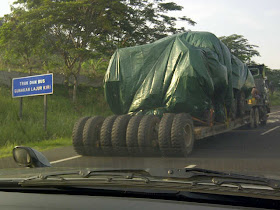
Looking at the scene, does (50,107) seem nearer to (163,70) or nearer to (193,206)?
(163,70)

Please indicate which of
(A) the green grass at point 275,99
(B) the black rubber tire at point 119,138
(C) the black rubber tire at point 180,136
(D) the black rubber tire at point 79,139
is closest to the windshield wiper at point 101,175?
(C) the black rubber tire at point 180,136

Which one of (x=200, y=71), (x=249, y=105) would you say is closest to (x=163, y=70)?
(x=200, y=71)

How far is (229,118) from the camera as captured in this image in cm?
1134

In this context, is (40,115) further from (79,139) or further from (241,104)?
(241,104)

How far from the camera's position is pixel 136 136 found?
826 cm

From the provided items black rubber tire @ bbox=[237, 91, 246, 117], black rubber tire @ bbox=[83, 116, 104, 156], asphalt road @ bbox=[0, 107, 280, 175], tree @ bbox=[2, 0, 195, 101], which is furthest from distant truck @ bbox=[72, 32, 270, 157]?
tree @ bbox=[2, 0, 195, 101]

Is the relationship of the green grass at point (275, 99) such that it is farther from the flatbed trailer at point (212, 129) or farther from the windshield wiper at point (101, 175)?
the windshield wiper at point (101, 175)

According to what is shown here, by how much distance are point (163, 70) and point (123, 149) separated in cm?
238

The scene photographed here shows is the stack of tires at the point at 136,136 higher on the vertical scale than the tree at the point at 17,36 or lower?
lower

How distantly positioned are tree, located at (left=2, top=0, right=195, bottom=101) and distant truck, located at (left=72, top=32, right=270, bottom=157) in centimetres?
1198

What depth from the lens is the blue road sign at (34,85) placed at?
1336 cm

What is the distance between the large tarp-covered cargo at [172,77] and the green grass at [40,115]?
243 cm

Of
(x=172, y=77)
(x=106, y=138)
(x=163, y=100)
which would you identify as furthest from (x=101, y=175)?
(x=163, y=100)

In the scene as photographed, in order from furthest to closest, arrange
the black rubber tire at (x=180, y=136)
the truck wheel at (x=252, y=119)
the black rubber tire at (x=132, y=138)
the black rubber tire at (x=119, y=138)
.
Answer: the truck wheel at (x=252, y=119), the black rubber tire at (x=119, y=138), the black rubber tire at (x=132, y=138), the black rubber tire at (x=180, y=136)
